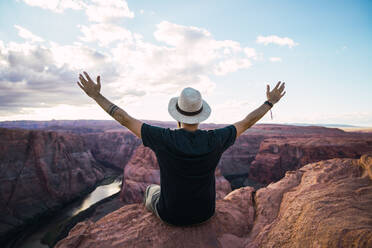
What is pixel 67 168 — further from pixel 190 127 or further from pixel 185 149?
pixel 185 149

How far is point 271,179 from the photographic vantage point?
2498 cm

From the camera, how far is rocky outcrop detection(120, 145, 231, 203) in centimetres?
1744

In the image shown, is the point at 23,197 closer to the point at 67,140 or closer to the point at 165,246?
the point at 67,140

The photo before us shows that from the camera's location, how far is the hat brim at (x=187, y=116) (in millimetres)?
1942

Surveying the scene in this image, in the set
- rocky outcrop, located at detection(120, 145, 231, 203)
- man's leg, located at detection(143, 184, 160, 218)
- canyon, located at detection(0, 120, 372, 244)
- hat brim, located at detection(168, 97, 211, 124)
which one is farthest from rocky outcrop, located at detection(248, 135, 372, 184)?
hat brim, located at detection(168, 97, 211, 124)

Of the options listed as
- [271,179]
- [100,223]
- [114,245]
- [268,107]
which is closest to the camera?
[114,245]

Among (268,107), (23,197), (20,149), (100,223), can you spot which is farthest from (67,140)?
(268,107)

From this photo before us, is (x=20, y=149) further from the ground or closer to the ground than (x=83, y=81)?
closer to the ground

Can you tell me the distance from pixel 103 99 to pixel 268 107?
225 cm

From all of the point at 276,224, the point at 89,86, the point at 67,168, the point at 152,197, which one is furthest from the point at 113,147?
the point at 276,224

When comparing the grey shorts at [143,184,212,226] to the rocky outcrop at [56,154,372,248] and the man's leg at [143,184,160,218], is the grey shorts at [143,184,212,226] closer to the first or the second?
the man's leg at [143,184,160,218]

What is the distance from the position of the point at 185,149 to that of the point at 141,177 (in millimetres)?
17970

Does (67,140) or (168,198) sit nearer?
(168,198)

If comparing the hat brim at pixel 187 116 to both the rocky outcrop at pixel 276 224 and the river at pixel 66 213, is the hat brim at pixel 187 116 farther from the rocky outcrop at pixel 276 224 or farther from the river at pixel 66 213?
the river at pixel 66 213
